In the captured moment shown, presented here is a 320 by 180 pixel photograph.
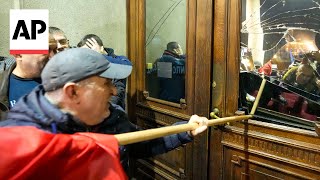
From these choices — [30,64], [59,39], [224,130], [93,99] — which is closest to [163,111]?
[224,130]

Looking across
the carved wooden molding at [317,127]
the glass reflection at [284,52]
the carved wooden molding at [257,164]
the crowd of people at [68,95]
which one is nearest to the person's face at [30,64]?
the crowd of people at [68,95]

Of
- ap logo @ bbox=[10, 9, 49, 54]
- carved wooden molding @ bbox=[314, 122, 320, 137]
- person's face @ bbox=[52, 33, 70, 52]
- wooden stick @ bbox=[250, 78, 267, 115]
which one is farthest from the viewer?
person's face @ bbox=[52, 33, 70, 52]

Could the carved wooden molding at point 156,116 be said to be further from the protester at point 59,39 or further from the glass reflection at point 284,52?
the protester at point 59,39

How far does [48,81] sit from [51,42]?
1.23m

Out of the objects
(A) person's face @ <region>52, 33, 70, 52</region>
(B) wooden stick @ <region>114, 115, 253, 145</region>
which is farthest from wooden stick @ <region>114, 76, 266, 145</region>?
(A) person's face @ <region>52, 33, 70, 52</region>

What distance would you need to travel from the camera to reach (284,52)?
2047mm

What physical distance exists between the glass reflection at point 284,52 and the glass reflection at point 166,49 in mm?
627

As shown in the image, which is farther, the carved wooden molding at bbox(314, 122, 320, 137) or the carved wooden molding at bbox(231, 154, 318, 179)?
the carved wooden molding at bbox(231, 154, 318, 179)

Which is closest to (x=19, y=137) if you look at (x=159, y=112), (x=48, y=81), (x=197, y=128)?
(x=48, y=81)

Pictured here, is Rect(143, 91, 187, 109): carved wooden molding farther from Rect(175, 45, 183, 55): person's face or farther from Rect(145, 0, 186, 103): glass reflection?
Rect(175, 45, 183, 55): person's face

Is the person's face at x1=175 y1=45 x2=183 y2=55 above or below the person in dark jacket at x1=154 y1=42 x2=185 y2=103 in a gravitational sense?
above

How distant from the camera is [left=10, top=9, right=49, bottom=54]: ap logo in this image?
227 centimetres

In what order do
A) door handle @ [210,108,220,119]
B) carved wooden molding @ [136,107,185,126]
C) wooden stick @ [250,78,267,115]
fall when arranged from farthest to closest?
1. carved wooden molding @ [136,107,185,126]
2. door handle @ [210,108,220,119]
3. wooden stick @ [250,78,267,115]

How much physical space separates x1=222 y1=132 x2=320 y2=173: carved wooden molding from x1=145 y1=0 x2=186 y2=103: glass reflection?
0.63m
